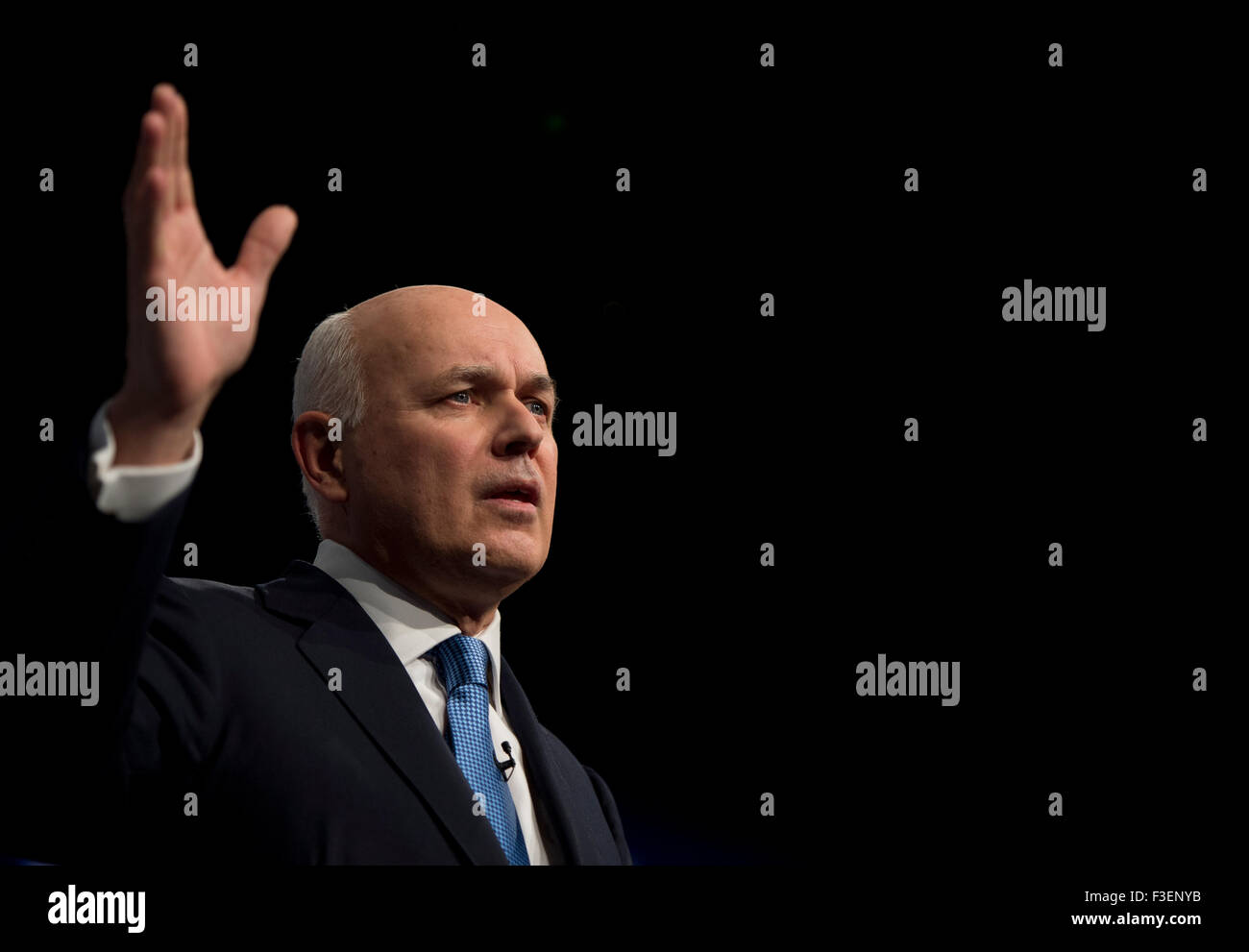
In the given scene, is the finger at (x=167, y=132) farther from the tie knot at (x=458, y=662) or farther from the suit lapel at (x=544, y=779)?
the suit lapel at (x=544, y=779)

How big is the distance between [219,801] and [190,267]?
860 millimetres

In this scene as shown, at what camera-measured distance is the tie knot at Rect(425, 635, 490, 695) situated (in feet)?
7.85

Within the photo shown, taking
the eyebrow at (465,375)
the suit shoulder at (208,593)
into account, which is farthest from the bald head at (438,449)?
the suit shoulder at (208,593)

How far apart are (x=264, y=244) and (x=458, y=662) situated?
930mm

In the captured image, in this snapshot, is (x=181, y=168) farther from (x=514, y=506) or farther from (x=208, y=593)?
(x=514, y=506)

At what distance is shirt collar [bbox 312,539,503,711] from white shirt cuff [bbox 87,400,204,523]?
724 millimetres

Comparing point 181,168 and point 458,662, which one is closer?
point 181,168

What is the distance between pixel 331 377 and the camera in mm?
2664

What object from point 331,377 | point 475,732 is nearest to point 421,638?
point 475,732

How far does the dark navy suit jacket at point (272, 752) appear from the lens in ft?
6.67

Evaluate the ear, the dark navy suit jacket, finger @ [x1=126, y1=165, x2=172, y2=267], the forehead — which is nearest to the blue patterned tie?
the dark navy suit jacket

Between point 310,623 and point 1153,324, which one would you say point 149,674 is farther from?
point 1153,324

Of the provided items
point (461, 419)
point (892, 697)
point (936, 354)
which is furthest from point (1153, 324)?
point (461, 419)

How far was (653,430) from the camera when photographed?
3.25 metres
